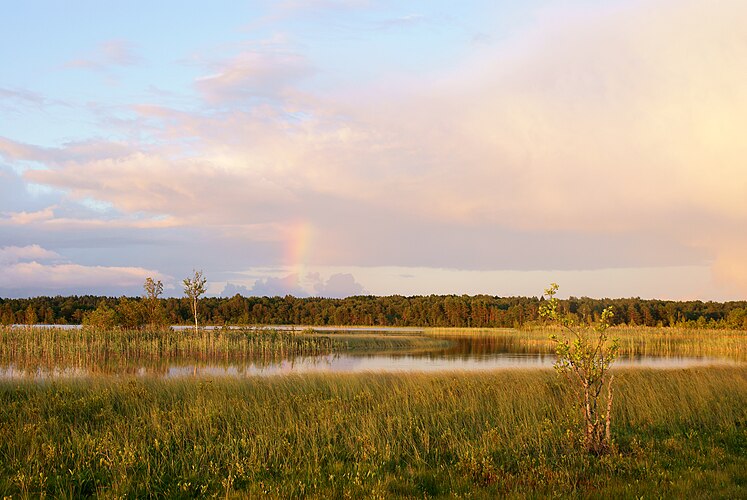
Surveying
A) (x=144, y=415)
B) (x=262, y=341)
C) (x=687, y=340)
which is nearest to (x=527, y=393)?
(x=144, y=415)

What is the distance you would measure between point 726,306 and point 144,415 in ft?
554

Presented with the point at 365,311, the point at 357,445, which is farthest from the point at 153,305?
the point at 365,311

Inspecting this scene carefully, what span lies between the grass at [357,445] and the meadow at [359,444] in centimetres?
4

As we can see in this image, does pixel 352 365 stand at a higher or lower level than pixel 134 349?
lower

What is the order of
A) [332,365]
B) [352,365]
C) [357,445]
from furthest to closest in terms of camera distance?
1. [352,365]
2. [332,365]
3. [357,445]

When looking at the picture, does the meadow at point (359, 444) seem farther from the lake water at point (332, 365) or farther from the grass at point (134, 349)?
the grass at point (134, 349)

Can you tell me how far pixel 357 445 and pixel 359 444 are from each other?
0.14 ft

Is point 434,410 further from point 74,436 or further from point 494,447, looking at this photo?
point 74,436

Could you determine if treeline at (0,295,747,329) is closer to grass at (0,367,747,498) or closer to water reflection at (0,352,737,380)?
water reflection at (0,352,737,380)

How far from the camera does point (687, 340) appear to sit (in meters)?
66.6

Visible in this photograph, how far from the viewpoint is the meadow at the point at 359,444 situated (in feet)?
29.7

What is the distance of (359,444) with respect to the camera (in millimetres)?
11547

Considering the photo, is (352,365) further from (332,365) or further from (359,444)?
(359,444)

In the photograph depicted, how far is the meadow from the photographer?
357 inches
